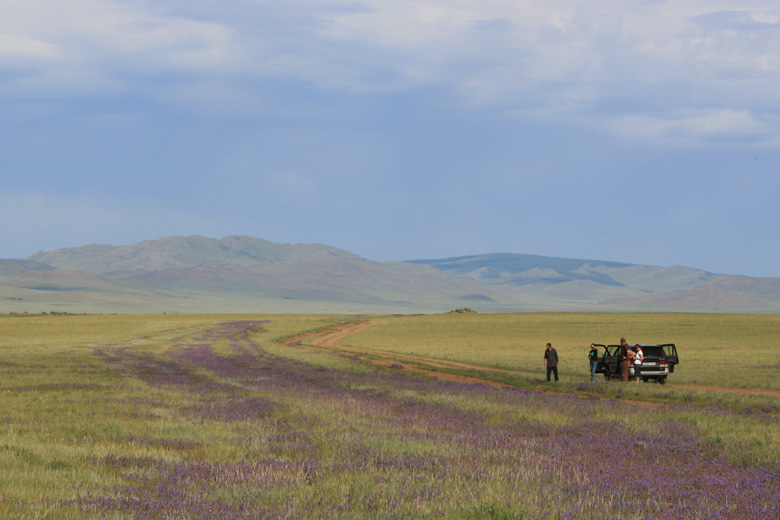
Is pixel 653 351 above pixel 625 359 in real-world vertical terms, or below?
above

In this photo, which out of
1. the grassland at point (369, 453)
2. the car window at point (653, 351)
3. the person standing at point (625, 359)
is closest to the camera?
the grassland at point (369, 453)

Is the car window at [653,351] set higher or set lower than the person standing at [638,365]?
higher

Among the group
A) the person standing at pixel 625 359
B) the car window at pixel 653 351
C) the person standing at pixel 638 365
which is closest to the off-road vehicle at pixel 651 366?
the car window at pixel 653 351

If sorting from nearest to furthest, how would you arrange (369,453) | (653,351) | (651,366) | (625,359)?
(369,453) < (651,366) < (625,359) < (653,351)

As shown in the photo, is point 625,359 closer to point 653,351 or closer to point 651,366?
point 651,366

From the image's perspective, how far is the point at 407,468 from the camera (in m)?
10.1

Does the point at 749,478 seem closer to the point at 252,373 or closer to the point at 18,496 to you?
the point at 18,496

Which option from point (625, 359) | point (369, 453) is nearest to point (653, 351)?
point (625, 359)

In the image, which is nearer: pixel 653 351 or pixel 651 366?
pixel 651 366

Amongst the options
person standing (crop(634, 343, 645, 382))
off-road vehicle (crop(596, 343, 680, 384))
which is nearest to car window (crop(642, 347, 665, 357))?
off-road vehicle (crop(596, 343, 680, 384))

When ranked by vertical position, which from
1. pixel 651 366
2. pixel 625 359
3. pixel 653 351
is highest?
pixel 653 351

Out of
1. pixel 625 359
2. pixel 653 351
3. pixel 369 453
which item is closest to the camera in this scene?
pixel 369 453

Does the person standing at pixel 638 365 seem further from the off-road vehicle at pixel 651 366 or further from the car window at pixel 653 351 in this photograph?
the car window at pixel 653 351

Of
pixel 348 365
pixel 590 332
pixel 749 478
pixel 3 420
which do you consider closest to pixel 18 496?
pixel 3 420
